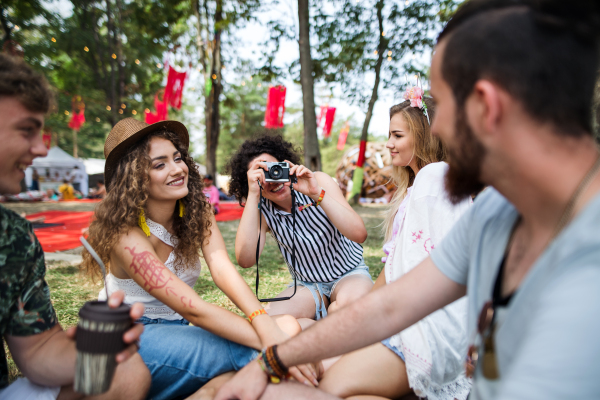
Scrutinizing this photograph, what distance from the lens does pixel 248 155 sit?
3.13 m

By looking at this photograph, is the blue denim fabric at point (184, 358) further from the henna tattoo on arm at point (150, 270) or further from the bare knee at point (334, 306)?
the bare knee at point (334, 306)

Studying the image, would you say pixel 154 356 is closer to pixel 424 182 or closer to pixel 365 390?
pixel 365 390

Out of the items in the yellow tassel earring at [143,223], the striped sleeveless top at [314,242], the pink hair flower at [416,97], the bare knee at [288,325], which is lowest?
the bare knee at [288,325]

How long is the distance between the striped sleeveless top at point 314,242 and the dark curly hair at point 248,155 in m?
0.43

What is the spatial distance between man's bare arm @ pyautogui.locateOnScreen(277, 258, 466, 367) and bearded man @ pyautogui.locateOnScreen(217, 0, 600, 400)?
150mm

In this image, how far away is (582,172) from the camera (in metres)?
0.78

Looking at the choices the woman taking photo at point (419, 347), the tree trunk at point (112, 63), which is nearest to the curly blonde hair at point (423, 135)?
the woman taking photo at point (419, 347)

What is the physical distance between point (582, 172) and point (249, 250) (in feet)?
7.38

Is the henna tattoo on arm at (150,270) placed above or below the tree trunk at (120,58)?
below

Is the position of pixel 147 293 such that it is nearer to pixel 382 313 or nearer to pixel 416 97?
pixel 382 313

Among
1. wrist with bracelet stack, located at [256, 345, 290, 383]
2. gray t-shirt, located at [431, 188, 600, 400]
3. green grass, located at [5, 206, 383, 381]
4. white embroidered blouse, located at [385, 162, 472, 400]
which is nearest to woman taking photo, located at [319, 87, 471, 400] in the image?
white embroidered blouse, located at [385, 162, 472, 400]

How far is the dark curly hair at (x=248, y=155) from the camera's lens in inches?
123

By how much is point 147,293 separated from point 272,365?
101cm

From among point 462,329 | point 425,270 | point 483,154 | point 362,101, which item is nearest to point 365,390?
point 462,329
